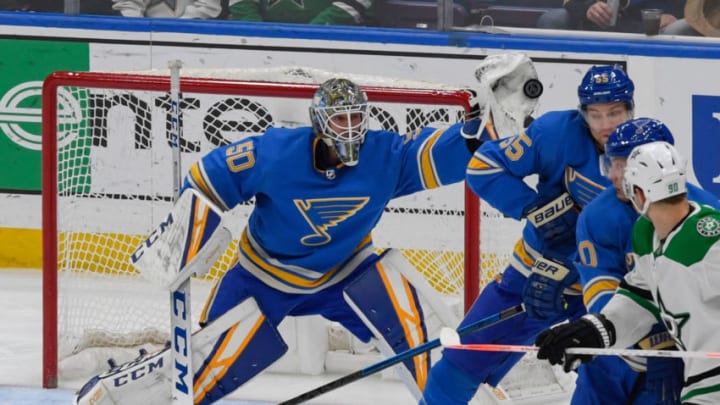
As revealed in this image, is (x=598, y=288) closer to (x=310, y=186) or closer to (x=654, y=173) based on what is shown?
(x=654, y=173)

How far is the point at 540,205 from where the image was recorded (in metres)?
4.04

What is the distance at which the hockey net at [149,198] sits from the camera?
500 centimetres

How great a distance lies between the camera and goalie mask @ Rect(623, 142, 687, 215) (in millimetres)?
2988

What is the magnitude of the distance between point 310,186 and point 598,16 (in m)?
2.08

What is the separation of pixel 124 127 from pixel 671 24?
218cm

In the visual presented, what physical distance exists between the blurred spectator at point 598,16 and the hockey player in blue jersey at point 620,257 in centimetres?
242

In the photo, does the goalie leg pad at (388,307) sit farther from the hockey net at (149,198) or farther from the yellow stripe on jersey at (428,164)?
the hockey net at (149,198)

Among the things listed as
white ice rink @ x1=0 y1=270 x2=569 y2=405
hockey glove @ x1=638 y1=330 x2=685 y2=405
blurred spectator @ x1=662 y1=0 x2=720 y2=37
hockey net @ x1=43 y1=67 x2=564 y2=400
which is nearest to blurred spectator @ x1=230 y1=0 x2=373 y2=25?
hockey net @ x1=43 y1=67 x2=564 y2=400

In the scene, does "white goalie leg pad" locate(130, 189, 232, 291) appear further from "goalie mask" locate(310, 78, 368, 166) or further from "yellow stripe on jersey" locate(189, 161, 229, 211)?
"goalie mask" locate(310, 78, 368, 166)

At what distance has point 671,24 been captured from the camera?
5.81m

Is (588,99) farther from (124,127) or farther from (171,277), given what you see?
(124,127)

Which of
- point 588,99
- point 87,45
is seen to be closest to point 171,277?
point 588,99

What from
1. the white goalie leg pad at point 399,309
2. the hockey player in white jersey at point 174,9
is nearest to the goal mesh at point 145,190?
the hockey player in white jersey at point 174,9

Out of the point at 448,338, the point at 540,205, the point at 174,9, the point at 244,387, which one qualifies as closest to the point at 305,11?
the point at 174,9
